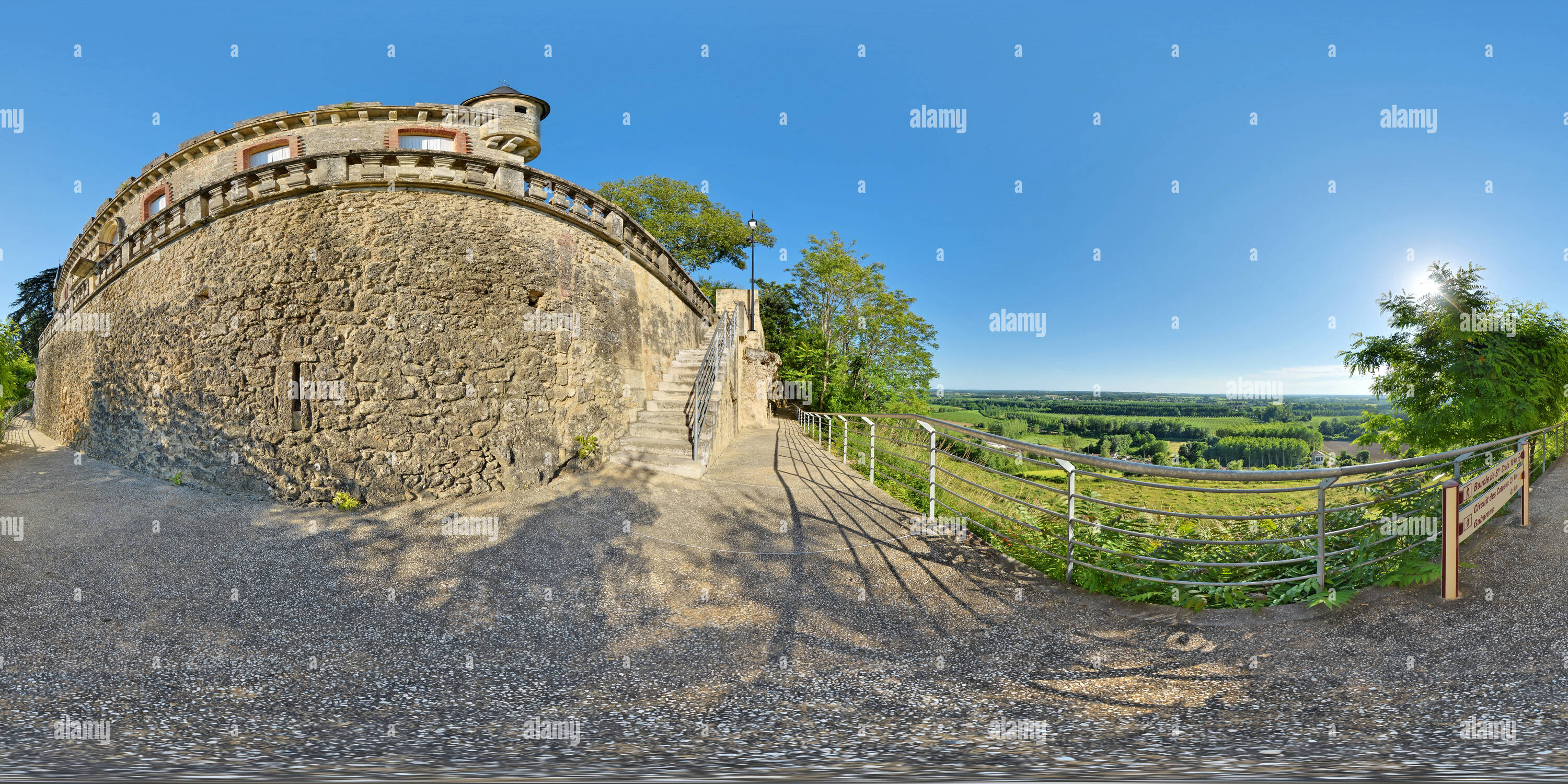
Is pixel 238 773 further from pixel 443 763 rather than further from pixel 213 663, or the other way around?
pixel 213 663

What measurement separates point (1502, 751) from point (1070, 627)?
6.68ft

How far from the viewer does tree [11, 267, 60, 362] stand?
31.2 m

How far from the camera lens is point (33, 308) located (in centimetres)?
3150

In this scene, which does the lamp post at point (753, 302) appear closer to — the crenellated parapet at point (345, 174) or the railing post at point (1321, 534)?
the crenellated parapet at point (345, 174)

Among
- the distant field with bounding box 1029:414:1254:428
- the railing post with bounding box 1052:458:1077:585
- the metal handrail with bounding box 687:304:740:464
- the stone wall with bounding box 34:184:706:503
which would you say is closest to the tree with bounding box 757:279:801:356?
the metal handrail with bounding box 687:304:740:464

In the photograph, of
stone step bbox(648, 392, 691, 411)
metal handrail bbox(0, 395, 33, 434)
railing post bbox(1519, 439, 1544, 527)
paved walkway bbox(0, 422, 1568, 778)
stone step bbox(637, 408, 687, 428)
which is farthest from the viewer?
metal handrail bbox(0, 395, 33, 434)

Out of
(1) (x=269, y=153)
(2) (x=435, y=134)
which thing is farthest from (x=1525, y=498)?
(1) (x=269, y=153)

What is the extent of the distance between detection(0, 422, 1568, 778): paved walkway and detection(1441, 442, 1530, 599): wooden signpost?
202 mm

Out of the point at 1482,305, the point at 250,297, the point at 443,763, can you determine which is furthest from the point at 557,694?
the point at 1482,305

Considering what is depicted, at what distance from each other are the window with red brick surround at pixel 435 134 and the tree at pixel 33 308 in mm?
28890

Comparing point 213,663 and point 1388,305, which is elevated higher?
point 1388,305

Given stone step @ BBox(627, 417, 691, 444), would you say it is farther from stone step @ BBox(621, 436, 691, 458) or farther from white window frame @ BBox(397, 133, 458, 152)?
white window frame @ BBox(397, 133, 458, 152)

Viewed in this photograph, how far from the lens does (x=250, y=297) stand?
8.39 meters

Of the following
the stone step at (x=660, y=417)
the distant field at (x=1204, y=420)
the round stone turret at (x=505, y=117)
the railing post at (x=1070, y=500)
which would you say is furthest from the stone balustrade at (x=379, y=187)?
the distant field at (x=1204, y=420)
